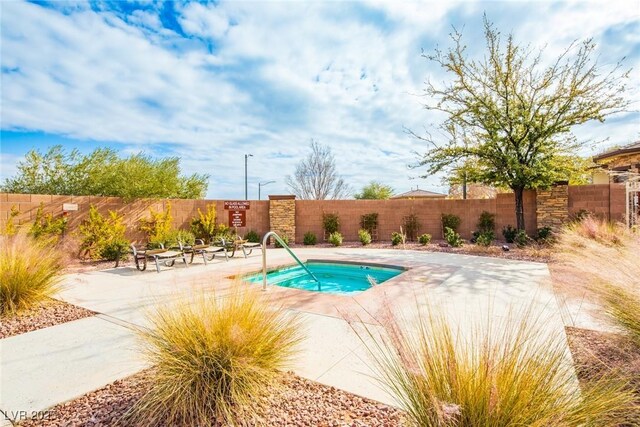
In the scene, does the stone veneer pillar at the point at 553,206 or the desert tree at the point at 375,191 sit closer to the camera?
the stone veneer pillar at the point at 553,206

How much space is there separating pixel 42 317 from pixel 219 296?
3.09 meters

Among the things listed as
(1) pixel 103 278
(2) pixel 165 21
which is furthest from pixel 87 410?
(2) pixel 165 21

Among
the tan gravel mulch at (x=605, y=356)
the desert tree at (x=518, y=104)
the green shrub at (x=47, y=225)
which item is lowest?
the tan gravel mulch at (x=605, y=356)

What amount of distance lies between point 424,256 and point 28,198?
10928 millimetres

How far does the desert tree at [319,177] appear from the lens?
933 inches

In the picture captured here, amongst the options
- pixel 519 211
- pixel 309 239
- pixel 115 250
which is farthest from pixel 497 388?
pixel 519 211

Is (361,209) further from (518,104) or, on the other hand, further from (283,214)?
(518,104)

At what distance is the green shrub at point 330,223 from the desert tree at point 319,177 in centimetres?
1100

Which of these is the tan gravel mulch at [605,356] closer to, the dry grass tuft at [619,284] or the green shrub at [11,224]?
the dry grass tuft at [619,284]

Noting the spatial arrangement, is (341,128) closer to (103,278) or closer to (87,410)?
(103,278)

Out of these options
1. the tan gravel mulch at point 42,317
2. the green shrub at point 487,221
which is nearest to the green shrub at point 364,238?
the green shrub at point 487,221

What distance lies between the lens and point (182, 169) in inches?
537

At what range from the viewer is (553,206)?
35.0 feet

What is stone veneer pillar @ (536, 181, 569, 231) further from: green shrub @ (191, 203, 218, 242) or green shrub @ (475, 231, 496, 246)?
green shrub @ (191, 203, 218, 242)
